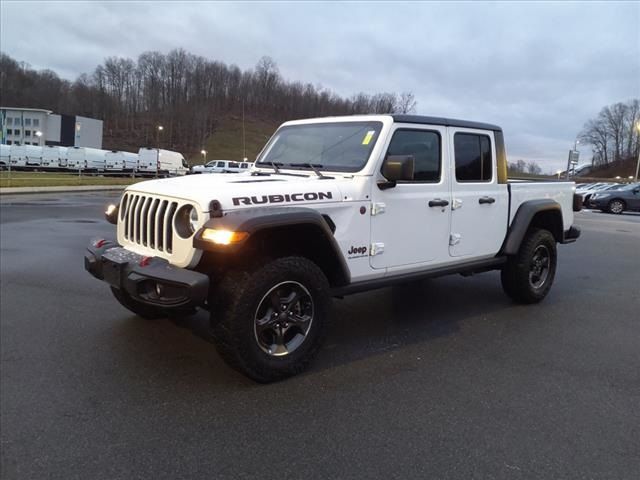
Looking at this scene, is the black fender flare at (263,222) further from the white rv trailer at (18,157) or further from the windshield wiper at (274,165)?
the white rv trailer at (18,157)

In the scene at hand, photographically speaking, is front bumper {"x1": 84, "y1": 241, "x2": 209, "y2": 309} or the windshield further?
the windshield

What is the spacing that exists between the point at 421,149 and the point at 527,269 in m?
2.04

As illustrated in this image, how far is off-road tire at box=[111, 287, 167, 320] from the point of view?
4.48 m

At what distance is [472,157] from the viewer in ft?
16.9

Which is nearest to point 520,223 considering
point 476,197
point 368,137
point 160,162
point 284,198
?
point 476,197

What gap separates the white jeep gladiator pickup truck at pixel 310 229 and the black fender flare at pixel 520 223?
1cm

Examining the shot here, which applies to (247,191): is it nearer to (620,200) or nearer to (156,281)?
(156,281)

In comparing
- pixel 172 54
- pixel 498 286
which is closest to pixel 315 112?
pixel 172 54

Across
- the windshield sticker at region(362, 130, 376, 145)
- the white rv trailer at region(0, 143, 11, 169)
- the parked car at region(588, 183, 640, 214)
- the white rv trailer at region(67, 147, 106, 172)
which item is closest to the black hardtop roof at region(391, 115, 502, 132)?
the windshield sticker at region(362, 130, 376, 145)

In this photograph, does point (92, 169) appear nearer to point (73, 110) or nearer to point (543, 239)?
point (543, 239)

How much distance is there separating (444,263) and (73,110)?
373 ft

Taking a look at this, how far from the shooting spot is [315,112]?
301 feet

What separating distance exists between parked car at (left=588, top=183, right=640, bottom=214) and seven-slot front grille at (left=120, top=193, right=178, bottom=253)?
26568 millimetres

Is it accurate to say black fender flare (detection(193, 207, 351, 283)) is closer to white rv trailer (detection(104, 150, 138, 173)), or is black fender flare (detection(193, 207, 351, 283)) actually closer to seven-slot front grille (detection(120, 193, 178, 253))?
seven-slot front grille (detection(120, 193, 178, 253))
